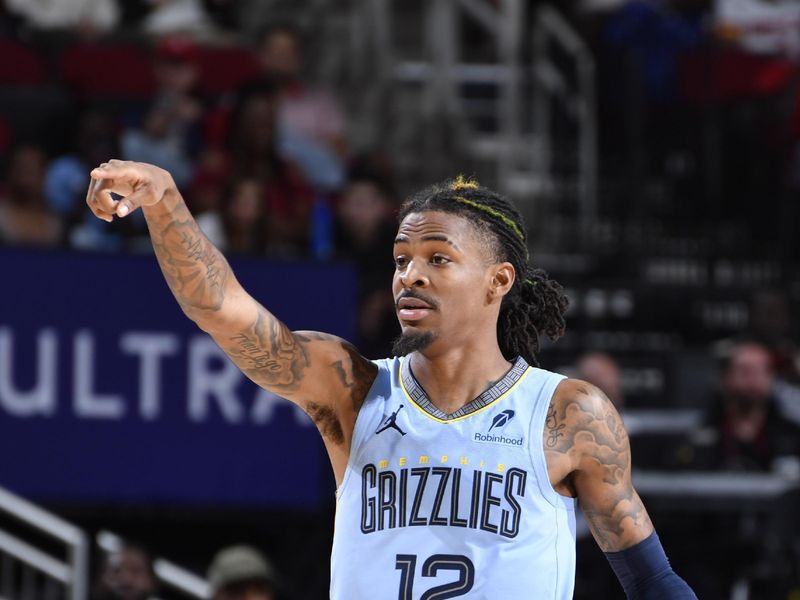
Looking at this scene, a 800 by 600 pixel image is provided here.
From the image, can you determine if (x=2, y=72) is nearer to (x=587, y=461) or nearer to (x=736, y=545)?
(x=736, y=545)

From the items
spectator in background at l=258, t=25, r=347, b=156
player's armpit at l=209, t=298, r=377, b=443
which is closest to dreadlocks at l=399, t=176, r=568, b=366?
player's armpit at l=209, t=298, r=377, b=443

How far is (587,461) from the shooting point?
3.95m

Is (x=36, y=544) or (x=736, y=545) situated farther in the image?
(x=36, y=544)

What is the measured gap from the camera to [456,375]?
4.01m

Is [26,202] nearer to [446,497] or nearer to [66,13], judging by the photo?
[66,13]

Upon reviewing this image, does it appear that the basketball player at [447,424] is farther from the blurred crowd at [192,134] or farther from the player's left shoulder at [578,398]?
the blurred crowd at [192,134]

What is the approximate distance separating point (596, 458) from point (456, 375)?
42cm

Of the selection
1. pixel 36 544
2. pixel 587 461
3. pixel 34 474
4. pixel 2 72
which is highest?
pixel 2 72

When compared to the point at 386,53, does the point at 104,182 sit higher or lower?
lower

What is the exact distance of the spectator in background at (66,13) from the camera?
11211 millimetres

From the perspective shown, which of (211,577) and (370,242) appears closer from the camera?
(211,577)

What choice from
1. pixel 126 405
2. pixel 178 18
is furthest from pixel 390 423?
pixel 178 18

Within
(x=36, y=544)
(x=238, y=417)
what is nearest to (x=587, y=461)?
(x=238, y=417)

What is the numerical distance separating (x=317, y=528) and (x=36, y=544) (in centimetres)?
158
